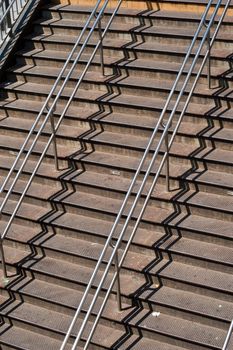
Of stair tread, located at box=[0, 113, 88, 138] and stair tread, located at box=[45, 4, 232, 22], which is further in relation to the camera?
stair tread, located at box=[45, 4, 232, 22]

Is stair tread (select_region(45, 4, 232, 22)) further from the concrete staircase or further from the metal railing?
the metal railing

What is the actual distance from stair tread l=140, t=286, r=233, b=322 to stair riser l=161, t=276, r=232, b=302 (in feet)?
0.09

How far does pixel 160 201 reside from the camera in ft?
24.1

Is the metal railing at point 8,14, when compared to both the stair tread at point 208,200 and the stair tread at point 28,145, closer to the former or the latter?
the stair tread at point 28,145

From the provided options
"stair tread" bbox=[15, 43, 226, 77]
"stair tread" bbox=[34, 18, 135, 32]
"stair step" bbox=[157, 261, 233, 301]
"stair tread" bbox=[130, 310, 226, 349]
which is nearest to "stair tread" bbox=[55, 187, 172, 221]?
"stair step" bbox=[157, 261, 233, 301]

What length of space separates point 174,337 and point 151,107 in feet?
8.87

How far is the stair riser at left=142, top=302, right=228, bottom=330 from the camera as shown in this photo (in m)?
6.41

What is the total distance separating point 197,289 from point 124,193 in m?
1.36

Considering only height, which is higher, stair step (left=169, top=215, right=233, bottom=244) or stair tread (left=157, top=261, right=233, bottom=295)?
stair step (left=169, top=215, right=233, bottom=244)

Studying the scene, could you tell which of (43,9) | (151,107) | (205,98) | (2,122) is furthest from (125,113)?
(43,9)

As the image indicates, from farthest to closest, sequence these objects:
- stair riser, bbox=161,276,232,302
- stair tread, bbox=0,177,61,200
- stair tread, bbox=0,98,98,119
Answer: stair tread, bbox=0,98,98,119 → stair tread, bbox=0,177,61,200 → stair riser, bbox=161,276,232,302

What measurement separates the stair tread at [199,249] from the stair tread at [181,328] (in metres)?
0.61

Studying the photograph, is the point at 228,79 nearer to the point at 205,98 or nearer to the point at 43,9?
the point at 205,98

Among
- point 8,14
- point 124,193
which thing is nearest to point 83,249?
point 124,193
